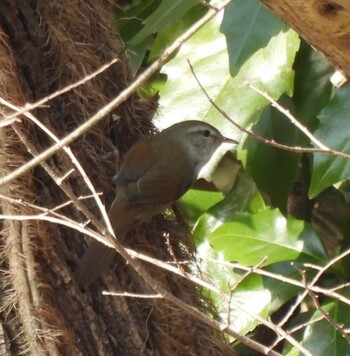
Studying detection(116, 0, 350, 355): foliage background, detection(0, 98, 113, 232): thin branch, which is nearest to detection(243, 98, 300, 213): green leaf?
detection(116, 0, 350, 355): foliage background

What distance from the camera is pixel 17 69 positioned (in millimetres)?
2529

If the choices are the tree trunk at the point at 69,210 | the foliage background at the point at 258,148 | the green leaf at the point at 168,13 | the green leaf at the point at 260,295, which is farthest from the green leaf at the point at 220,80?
the green leaf at the point at 260,295

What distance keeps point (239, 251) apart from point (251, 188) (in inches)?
12.0

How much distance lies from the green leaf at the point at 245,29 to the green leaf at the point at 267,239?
0.59 metres

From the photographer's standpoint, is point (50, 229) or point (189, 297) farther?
point (189, 297)

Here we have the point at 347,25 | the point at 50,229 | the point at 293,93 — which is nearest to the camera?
the point at 347,25

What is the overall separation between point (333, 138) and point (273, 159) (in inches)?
16.8

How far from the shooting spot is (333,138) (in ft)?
8.18

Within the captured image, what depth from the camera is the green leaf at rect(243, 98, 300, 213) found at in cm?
289

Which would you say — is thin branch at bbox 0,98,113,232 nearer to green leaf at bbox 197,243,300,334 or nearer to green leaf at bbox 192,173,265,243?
green leaf at bbox 197,243,300,334

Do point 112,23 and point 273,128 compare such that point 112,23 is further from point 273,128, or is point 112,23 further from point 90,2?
point 273,128

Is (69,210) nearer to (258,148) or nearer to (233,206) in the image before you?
(258,148)

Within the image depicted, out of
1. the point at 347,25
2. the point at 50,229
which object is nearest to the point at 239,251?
the point at 50,229

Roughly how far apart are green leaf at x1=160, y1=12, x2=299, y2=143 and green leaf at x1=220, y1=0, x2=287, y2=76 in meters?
0.15
